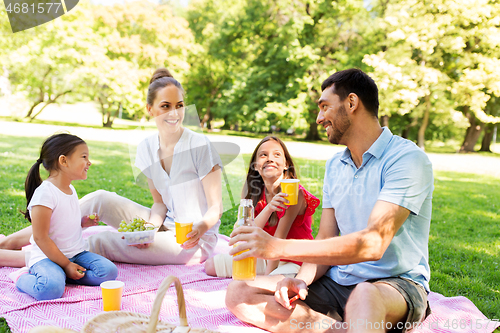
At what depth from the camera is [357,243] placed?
5.85 ft

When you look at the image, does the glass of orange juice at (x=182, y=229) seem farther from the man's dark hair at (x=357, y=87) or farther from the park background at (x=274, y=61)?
the park background at (x=274, y=61)

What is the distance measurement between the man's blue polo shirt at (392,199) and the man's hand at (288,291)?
315 mm

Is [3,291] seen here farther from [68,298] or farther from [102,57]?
[102,57]

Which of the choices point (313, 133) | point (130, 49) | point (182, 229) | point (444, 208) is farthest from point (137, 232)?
point (313, 133)

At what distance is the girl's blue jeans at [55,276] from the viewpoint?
2.79 metres

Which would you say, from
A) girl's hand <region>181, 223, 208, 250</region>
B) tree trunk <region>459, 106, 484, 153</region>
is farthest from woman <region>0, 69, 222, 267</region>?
tree trunk <region>459, 106, 484, 153</region>

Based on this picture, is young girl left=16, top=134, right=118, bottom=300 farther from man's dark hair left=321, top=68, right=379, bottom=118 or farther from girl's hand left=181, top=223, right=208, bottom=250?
man's dark hair left=321, top=68, right=379, bottom=118

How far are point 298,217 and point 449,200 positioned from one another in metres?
6.47

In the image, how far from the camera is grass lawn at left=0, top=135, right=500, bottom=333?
11.8ft

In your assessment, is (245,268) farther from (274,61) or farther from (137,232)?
(274,61)

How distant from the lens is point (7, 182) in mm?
7125

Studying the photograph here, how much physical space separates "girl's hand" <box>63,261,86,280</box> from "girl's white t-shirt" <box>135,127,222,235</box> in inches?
33.9

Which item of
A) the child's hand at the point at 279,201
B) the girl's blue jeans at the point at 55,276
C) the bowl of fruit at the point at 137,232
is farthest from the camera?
the bowl of fruit at the point at 137,232

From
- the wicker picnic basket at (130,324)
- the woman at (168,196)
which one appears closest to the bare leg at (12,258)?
the woman at (168,196)
